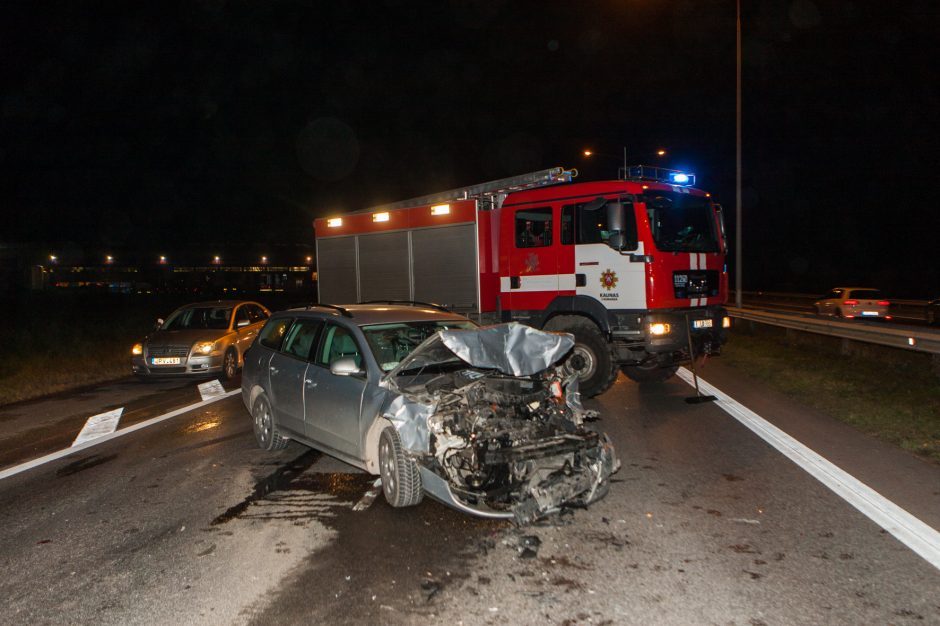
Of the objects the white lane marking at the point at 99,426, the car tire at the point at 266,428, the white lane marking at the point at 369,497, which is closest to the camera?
the white lane marking at the point at 369,497

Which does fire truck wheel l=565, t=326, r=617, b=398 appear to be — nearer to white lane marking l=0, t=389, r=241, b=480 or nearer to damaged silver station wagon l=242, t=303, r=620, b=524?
damaged silver station wagon l=242, t=303, r=620, b=524

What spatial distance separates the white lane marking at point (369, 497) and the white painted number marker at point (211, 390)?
20.8ft

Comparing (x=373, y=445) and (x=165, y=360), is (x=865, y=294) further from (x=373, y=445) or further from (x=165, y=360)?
(x=373, y=445)

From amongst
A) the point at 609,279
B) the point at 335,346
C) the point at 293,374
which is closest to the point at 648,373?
the point at 609,279

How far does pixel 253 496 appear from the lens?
5984 millimetres

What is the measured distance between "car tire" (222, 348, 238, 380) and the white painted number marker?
0.24 metres

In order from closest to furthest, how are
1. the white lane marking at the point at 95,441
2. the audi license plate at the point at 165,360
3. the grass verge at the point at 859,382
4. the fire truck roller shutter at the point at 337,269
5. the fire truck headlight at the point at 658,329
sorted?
the white lane marking at the point at 95,441, the grass verge at the point at 859,382, the fire truck headlight at the point at 658,329, the audi license plate at the point at 165,360, the fire truck roller shutter at the point at 337,269

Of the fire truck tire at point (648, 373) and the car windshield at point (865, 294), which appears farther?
the car windshield at point (865, 294)

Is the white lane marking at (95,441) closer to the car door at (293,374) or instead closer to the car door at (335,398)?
the car door at (293,374)

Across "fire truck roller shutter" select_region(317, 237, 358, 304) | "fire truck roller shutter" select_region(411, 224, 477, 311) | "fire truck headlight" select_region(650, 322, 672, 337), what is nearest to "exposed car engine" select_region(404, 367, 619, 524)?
"fire truck headlight" select_region(650, 322, 672, 337)

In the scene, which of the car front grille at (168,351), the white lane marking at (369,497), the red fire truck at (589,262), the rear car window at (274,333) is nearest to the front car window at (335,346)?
the rear car window at (274,333)

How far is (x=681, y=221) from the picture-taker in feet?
33.7

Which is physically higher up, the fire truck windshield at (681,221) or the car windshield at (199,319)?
the fire truck windshield at (681,221)

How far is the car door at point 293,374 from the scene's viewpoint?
684 centimetres
